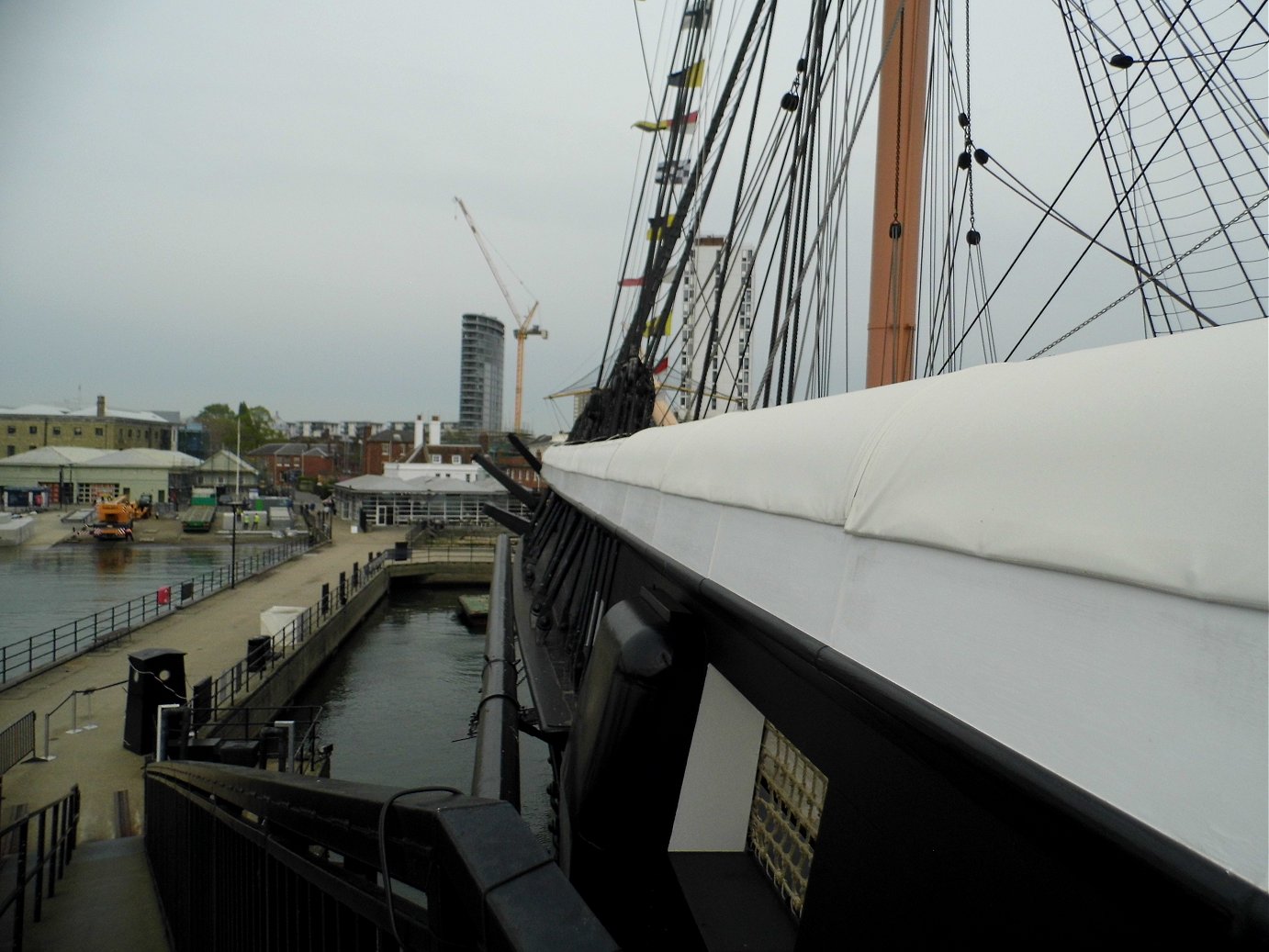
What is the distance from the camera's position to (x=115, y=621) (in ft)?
68.0

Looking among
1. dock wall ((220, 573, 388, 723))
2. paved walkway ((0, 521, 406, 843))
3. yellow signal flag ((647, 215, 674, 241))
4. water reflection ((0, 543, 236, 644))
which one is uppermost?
yellow signal flag ((647, 215, 674, 241))

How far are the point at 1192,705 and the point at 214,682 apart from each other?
14.2 m

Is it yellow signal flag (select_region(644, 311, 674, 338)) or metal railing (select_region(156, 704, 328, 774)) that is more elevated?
yellow signal flag (select_region(644, 311, 674, 338))

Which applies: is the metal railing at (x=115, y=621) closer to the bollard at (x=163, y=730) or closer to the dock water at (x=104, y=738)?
the dock water at (x=104, y=738)

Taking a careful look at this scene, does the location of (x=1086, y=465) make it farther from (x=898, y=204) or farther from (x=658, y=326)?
(x=898, y=204)

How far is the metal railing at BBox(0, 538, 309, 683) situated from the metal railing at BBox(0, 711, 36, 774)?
8.19ft

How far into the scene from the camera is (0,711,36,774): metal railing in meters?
9.32

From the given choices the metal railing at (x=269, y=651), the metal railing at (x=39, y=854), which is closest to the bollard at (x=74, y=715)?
the metal railing at (x=269, y=651)

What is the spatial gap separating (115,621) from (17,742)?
12544 mm

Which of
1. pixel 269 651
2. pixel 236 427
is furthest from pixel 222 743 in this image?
pixel 236 427

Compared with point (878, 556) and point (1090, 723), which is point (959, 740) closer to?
point (1090, 723)

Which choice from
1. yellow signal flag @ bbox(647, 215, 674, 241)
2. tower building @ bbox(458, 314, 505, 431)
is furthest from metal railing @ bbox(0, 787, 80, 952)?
tower building @ bbox(458, 314, 505, 431)

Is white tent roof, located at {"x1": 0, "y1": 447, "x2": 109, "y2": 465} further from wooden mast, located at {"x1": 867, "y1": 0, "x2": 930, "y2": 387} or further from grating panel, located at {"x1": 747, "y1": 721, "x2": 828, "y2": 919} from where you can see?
grating panel, located at {"x1": 747, "y1": 721, "x2": 828, "y2": 919}

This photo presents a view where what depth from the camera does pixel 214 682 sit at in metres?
12.8
